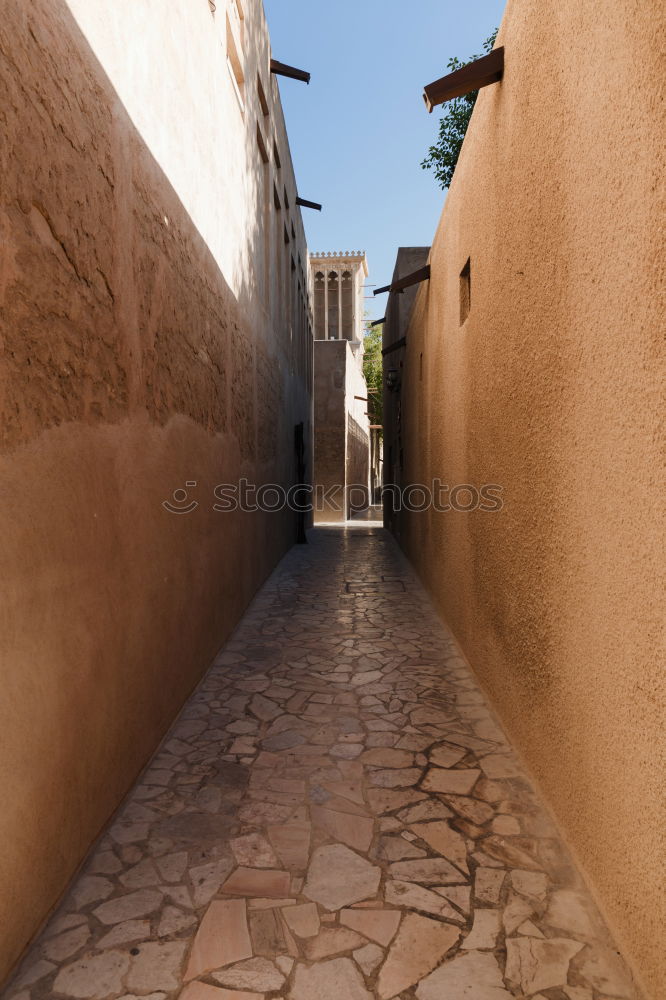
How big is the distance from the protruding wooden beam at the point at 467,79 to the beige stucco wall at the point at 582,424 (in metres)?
0.11

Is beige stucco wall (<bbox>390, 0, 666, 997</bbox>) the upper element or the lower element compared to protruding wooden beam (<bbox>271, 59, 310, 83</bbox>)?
lower

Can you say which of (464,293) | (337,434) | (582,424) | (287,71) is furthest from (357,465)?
(582,424)

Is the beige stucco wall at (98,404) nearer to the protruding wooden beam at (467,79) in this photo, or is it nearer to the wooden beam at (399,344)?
the protruding wooden beam at (467,79)

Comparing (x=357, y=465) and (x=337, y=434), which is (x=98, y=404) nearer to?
(x=337, y=434)

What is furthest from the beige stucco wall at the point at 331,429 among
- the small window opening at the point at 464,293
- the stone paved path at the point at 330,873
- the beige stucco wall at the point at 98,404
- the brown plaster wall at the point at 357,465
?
the stone paved path at the point at 330,873

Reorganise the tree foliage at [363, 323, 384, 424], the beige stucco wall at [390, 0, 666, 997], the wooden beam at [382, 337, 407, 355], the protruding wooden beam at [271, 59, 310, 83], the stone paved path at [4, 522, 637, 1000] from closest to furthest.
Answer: the beige stucco wall at [390, 0, 666, 997] < the stone paved path at [4, 522, 637, 1000] < the protruding wooden beam at [271, 59, 310, 83] < the wooden beam at [382, 337, 407, 355] < the tree foliage at [363, 323, 384, 424]

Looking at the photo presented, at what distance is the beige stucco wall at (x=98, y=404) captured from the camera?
74.2 inches

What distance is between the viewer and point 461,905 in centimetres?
212

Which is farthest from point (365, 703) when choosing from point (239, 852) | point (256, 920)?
point (256, 920)

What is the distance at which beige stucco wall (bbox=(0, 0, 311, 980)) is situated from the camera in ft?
6.18

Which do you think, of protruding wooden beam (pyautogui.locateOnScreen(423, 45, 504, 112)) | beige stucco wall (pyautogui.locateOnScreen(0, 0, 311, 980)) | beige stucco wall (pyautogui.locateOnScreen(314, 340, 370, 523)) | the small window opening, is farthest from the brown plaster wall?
protruding wooden beam (pyautogui.locateOnScreen(423, 45, 504, 112))

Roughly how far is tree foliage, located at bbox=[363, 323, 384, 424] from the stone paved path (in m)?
34.6

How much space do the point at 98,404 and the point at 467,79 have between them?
2.70 meters

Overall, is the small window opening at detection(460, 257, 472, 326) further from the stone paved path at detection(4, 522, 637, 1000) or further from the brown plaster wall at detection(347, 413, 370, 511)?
the brown plaster wall at detection(347, 413, 370, 511)
